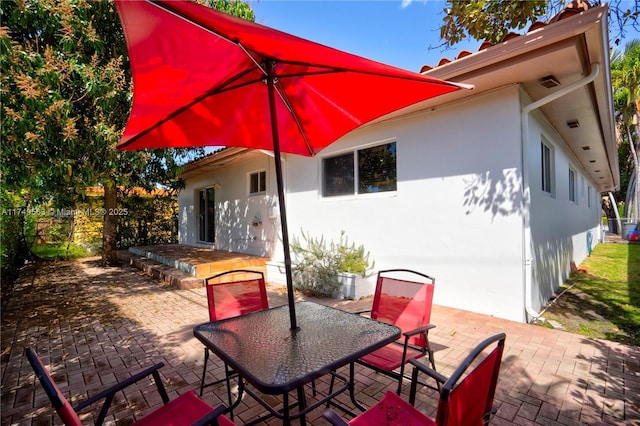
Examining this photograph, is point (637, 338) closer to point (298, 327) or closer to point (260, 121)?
point (298, 327)

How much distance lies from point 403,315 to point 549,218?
4.74 meters

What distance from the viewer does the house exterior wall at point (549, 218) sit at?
4.91m

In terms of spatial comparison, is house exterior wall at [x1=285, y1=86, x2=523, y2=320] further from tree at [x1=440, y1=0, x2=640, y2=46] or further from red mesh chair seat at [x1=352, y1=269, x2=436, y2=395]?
red mesh chair seat at [x1=352, y1=269, x2=436, y2=395]

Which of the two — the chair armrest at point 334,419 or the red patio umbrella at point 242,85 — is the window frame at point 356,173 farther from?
the chair armrest at point 334,419

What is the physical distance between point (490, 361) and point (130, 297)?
7097 mm

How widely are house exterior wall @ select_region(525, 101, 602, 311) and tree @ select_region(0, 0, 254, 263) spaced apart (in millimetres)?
7046

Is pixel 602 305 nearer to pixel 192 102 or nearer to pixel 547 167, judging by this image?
pixel 547 167

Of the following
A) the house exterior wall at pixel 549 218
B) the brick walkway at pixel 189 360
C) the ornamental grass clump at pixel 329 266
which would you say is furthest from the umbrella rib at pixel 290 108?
the house exterior wall at pixel 549 218

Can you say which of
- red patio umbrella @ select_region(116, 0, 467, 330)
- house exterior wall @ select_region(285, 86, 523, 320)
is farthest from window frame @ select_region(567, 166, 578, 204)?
red patio umbrella @ select_region(116, 0, 467, 330)

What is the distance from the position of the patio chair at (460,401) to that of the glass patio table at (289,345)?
308 mm

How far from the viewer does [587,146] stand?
27.8 ft

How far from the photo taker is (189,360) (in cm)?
352

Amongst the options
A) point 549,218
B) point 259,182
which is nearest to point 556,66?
point 549,218

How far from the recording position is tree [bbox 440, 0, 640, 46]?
14.4ft
